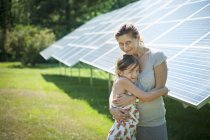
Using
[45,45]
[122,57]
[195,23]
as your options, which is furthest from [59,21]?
[122,57]

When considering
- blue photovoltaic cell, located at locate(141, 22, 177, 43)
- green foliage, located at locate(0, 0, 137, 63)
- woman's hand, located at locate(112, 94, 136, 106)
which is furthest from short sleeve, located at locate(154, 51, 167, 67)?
green foliage, located at locate(0, 0, 137, 63)

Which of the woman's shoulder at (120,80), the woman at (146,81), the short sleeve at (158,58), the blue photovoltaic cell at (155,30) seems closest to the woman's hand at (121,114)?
the woman at (146,81)

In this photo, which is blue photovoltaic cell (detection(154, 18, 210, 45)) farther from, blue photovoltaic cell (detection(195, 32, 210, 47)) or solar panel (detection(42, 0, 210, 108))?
blue photovoltaic cell (detection(195, 32, 210, 47))

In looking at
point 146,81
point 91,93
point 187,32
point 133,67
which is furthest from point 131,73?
point 91,93

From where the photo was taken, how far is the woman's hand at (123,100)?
15.2 feet

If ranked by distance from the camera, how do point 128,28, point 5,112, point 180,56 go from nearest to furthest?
point 128,28
point 180,56
point 5,112

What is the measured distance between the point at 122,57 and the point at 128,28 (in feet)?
1.32

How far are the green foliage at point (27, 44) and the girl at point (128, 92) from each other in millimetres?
25779

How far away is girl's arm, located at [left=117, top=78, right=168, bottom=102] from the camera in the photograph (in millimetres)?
4465

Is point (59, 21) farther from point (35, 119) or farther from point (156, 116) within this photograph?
point (156, 116)

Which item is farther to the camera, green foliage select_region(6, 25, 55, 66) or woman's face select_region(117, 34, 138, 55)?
green foliage select_region(6, 25, 55, 66)

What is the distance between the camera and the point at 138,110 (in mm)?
4664

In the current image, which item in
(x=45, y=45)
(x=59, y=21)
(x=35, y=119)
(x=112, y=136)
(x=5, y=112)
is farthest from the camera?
(x=59, y=21)

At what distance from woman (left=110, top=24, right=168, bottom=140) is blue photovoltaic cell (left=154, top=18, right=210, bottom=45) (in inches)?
153
